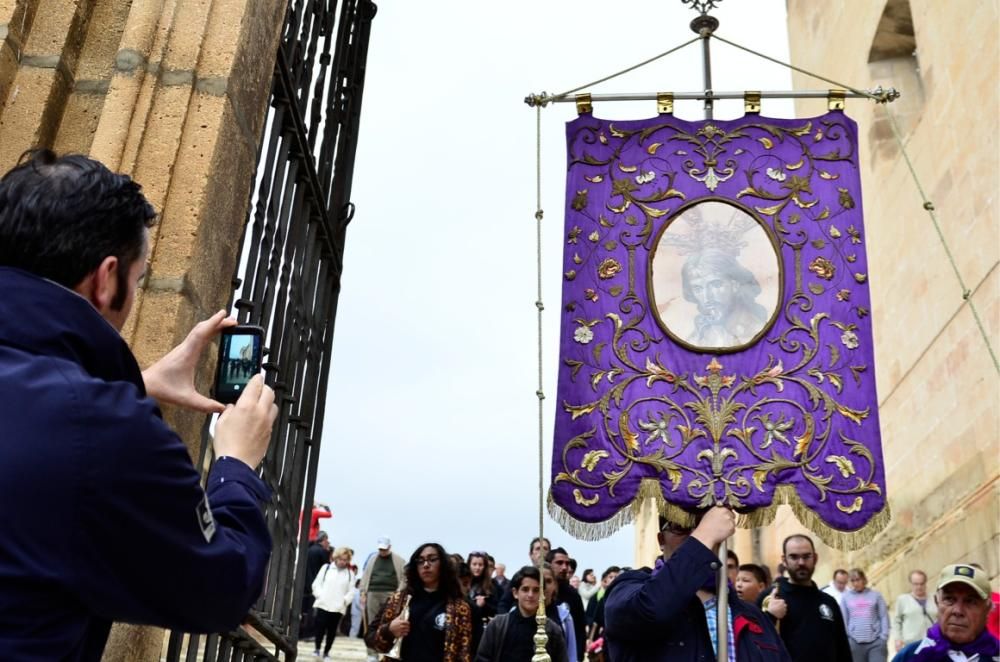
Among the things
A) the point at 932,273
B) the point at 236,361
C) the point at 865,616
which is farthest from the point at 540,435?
the point at 932,273

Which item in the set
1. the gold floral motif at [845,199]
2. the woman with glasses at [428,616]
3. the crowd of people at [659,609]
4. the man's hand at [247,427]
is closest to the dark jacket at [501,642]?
the crowd of people at [659,609]

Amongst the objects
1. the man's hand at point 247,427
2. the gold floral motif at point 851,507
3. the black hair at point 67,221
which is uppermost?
the gold floral motif at point 851,507

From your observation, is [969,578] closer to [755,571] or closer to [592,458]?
[592,458]

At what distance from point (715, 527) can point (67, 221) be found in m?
3.12

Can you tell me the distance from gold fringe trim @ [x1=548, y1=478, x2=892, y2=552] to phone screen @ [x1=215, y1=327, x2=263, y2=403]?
9.57 ft

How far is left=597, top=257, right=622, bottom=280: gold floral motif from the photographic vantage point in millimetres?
5246

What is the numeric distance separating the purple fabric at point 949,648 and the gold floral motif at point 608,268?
2.03m

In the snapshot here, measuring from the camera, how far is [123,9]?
3914mm

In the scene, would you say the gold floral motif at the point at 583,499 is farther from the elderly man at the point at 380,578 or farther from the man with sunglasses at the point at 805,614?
the elderly man at the point at 380,578

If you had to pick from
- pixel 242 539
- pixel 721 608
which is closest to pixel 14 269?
pixel 242 539

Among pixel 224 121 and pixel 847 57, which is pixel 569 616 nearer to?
pixel 224 121

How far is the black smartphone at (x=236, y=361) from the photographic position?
1.89 meters

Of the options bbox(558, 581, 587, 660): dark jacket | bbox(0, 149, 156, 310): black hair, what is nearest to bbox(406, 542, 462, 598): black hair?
bbox(558, 581, 587, 660): dark jacket

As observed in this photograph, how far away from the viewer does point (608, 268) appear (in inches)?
207
